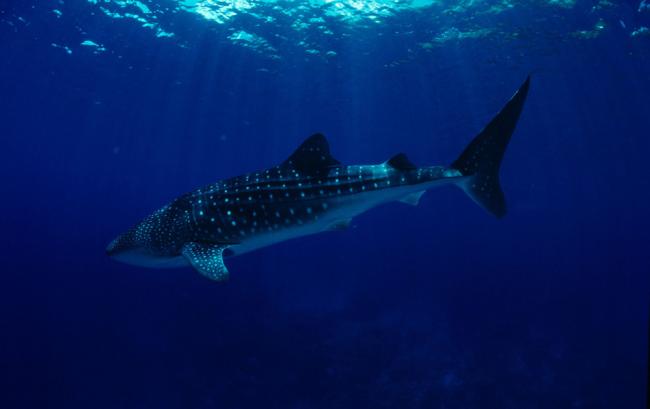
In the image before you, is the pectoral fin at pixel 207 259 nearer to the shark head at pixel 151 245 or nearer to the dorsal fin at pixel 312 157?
the shark head at pixel 151 245

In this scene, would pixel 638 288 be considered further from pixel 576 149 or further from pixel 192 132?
pixel 192 132

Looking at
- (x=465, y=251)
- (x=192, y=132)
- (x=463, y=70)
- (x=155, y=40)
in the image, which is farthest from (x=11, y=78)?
(x=465, y=251)

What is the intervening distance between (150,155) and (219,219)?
→ 98.8 metres

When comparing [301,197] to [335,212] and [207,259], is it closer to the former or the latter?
[335,212]

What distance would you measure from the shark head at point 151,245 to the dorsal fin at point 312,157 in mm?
2054

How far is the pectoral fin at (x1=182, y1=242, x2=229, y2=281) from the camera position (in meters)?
5.29

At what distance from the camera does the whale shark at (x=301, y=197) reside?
577 cm

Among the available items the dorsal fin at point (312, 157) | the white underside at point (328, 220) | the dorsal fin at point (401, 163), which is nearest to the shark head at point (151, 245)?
the white underside at point (328, 220)

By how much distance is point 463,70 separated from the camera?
32.3 metres

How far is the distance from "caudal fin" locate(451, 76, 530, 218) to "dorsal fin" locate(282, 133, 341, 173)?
186cm

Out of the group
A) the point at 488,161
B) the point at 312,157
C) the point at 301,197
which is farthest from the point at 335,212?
the point at 488,161

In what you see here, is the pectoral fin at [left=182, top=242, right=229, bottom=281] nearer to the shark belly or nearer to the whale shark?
the whale shark

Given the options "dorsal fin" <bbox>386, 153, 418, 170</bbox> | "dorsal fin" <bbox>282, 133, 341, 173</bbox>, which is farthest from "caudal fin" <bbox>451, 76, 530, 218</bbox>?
"dorsal fin" <bbox>282, 133, 341, 173</bbox>

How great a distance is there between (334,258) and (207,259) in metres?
30.8
